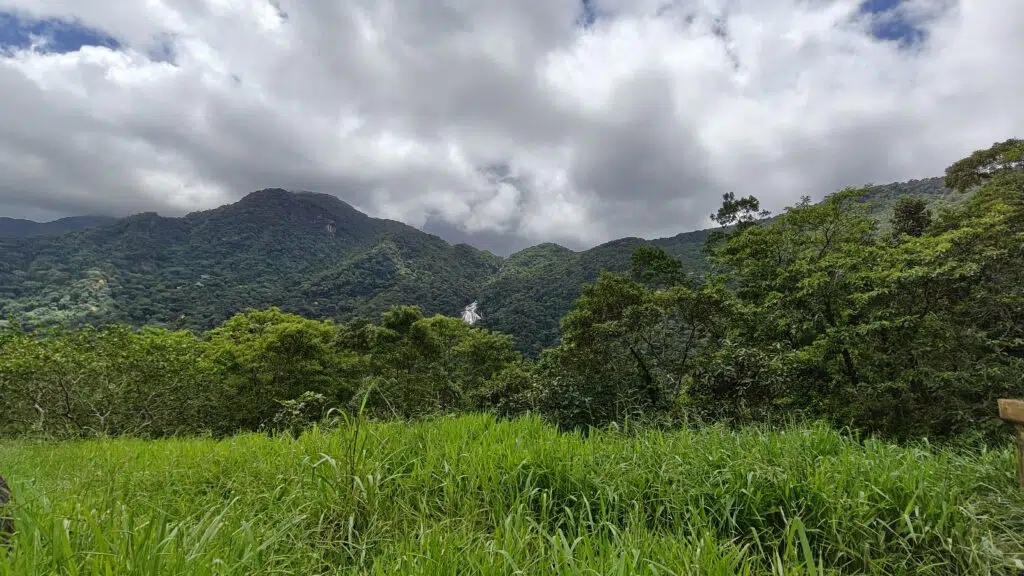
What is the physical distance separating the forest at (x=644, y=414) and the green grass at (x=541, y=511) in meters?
0.02

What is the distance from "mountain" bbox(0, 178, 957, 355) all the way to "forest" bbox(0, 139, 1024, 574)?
730 inches

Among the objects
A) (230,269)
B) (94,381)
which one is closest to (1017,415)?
(94,381)

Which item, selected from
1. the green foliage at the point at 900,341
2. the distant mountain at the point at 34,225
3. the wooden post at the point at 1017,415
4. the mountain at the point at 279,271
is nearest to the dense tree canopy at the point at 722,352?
the green foliage at the point at 900,341

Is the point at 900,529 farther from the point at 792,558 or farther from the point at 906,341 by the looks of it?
the point at 906,341

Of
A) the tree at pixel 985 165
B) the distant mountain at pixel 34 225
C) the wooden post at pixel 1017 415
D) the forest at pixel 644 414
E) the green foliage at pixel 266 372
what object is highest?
the distant mountain at pixel 34 225

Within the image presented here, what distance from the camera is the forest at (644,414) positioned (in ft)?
6.36

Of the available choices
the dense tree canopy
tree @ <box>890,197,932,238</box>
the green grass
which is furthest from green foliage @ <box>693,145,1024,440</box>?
tree @ <box>890,197,932,238</box>

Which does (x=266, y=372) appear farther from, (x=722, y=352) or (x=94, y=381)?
(x=722, y=352)

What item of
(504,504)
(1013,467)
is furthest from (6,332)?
(1013,467)

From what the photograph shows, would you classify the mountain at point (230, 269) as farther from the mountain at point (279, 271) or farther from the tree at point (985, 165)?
the tree at point (985, 165)

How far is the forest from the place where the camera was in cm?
194

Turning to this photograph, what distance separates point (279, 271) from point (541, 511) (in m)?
104

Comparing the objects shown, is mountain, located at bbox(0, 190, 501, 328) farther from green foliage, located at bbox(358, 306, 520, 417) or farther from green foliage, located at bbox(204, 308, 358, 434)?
green foliage, located at bbox(358, 306, 520, 417)

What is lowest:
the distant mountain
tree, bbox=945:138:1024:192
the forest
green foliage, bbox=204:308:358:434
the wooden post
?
green foliage, bbox=204:308:358:434
